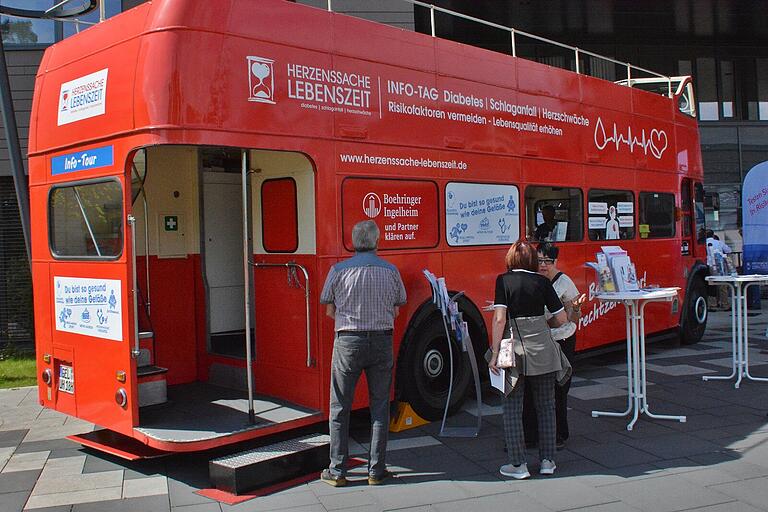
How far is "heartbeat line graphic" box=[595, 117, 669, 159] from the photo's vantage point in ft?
30.4

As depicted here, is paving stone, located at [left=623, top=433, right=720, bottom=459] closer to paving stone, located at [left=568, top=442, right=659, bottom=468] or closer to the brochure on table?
paving stone, located at [left=568, top=442, right=659, bottom=468]

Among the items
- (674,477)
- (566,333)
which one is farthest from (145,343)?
(674,477)

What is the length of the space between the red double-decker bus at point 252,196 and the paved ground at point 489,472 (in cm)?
42

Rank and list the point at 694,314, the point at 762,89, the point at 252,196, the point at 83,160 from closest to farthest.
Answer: the point at 83,160 → the point at 252,196 → the point at 694,314 → the point at 762,89

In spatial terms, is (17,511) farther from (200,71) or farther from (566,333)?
(566,333)

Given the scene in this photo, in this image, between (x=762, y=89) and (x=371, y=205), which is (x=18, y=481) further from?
(x=762, y=89)

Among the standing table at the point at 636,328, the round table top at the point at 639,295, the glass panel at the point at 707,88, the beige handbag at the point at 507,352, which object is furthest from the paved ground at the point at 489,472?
the glass panel at the point at 707,88

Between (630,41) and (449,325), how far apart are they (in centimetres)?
1500

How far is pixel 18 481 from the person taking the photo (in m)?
5.77

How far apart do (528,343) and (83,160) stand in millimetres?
3858

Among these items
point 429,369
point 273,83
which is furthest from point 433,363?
point 273,83

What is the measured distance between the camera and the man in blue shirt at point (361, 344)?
535 cm

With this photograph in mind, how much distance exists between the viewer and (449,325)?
6980 millimetres

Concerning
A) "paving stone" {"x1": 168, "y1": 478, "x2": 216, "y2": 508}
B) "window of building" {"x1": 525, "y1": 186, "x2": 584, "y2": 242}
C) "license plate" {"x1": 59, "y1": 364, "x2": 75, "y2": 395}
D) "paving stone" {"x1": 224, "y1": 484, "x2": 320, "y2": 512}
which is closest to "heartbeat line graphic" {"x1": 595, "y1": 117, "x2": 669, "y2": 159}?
"window of building" {"x1": 525, "y1": 186, "x2": 584, "y2": 242}
